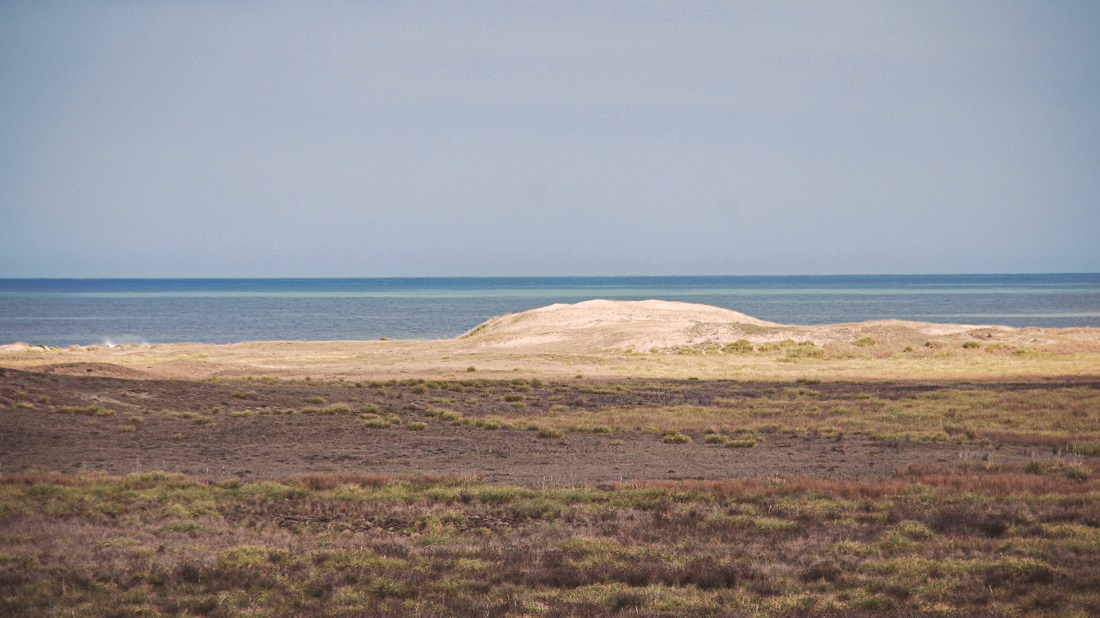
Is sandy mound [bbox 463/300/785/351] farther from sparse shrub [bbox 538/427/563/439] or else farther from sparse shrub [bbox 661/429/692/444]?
sparse shrub [bbox 661/429/692/444]

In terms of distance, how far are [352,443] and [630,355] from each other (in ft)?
125

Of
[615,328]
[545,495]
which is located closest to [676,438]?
[545,495]

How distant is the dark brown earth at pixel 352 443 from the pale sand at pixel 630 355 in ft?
25.9

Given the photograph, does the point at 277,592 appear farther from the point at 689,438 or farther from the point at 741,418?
the point at 741,418

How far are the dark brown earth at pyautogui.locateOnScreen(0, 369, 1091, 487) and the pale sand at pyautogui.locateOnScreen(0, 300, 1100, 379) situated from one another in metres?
7.89

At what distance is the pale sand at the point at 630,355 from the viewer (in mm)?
50625

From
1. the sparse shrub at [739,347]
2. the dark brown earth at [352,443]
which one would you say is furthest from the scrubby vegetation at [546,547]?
the sparse shrub at [739,347]

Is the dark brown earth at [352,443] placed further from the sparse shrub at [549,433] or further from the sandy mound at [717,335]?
the sandy mound at [717,335]

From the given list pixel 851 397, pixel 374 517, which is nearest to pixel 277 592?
pixel 374 517

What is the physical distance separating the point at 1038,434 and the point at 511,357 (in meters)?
38.6

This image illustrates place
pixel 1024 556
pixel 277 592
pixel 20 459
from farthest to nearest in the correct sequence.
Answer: pixel 20 459 < pixel 1024 556 < pixel 277 592

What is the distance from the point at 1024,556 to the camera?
45.0ft

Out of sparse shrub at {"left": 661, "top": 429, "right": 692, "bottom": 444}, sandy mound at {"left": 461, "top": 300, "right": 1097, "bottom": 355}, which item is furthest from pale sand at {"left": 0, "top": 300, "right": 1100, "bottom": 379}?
sparse shrub at {"left": 661, "top": 429, "right": 692, "bottom": 444}

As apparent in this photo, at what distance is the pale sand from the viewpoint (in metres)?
50.6
